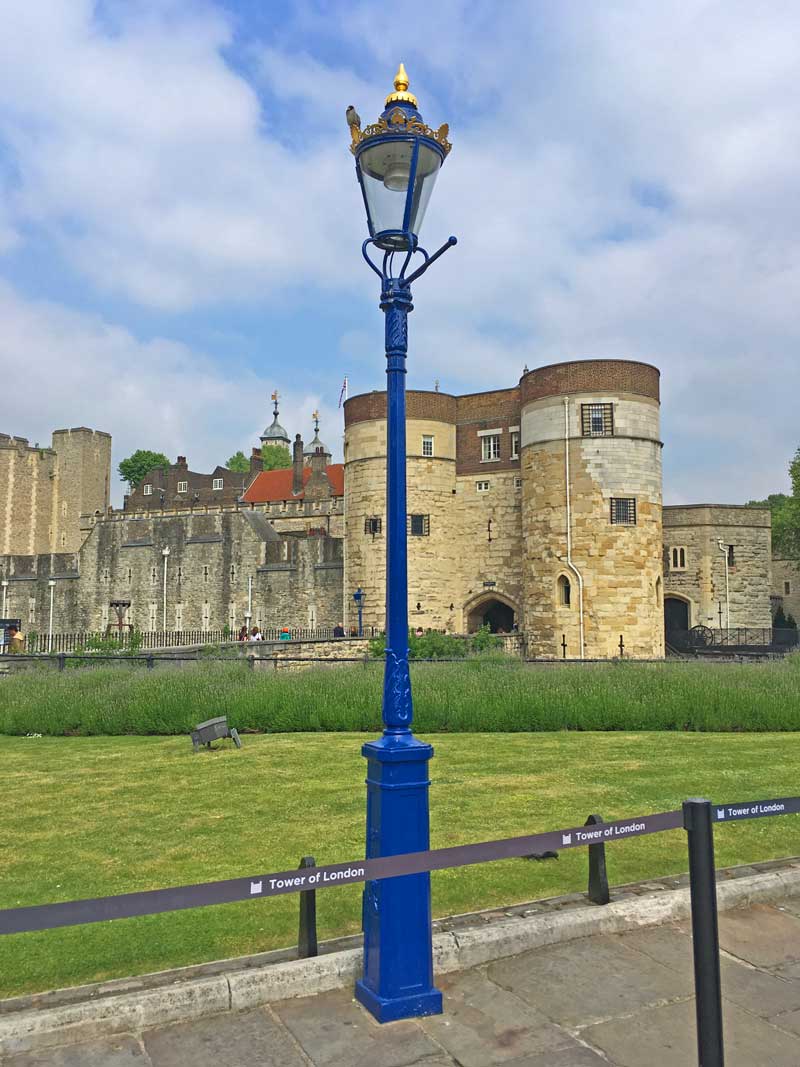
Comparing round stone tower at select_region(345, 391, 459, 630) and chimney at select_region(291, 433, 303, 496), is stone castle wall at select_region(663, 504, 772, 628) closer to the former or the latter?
round stone tower at select_region(345, 391, 459, 630)

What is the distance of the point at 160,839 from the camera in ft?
25.2

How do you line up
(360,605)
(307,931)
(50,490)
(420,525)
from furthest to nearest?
(50,490) < (420,525) < (360,605) < (307,931)

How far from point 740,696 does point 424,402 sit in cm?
2523

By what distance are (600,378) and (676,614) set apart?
47.2ft

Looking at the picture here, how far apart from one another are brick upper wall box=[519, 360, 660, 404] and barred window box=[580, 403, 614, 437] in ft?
1.96

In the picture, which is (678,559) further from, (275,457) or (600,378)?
(275,457)

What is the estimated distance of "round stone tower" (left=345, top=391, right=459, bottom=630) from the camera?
3641 centimetres

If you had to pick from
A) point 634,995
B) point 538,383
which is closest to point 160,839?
point 634,995

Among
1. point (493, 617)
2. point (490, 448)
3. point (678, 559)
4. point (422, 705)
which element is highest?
point (490, 448)

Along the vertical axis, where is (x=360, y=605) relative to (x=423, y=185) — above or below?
below

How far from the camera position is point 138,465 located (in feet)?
292

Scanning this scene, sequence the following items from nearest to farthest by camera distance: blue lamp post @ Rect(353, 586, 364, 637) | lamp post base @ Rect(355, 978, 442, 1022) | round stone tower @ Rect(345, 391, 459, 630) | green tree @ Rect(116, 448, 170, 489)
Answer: lamp post base @ Rect(355, 978, 442, 1022), blue lamp post @ Rect(353, 586, 364, 637), round stone tower @ Rect(345, 391, 459, 630), green tree @ Rect(116, 448, 170, 489)

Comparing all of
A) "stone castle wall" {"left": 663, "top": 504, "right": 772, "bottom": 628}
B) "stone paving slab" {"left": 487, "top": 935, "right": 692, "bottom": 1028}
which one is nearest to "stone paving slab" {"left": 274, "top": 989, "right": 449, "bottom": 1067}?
"stone paving slab" {"left": 487, "top": 935, "right": 692, "bottom": 1028}

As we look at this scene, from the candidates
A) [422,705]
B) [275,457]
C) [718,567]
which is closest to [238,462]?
[275,457]
